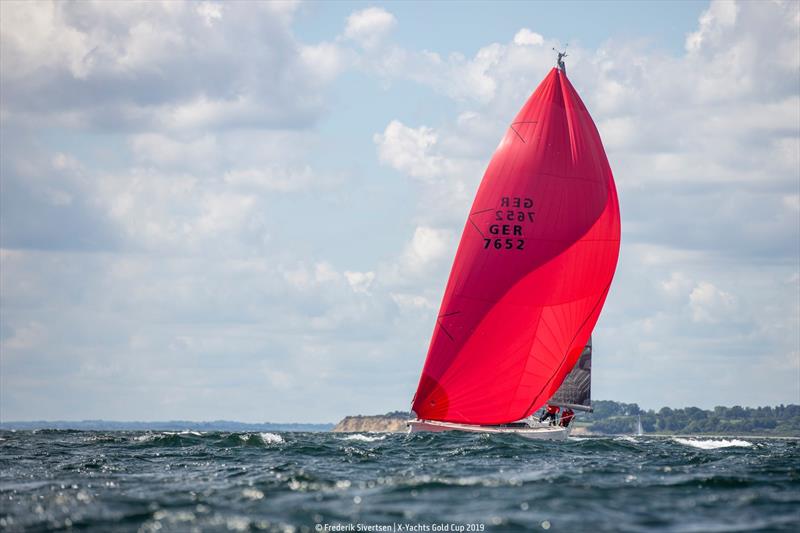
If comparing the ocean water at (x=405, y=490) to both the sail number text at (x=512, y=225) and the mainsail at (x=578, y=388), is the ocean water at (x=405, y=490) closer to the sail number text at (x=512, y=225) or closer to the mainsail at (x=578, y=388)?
the sail number text at (x=512, y=225)

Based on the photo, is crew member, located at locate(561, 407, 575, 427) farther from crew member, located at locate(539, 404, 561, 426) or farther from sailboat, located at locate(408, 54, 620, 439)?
sailboat, located at locate(408, 54, 620, 439)

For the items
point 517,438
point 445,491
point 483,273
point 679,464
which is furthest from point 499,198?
point 445,491

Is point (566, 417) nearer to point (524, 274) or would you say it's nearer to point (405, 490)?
point (524, 274)

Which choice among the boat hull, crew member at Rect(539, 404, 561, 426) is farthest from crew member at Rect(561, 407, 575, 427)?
the boat hull

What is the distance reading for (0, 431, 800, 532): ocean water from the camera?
2408cm

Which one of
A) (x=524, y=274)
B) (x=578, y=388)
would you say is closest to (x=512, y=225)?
(x=524, y=274)

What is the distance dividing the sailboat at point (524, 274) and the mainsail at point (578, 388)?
6.94 metres

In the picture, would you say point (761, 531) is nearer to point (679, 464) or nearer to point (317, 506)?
point (317, 506)

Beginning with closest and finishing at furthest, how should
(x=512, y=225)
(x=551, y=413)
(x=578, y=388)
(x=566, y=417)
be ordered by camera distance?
(x=512, y=225) < (x=566, y=417) < (x=551, y=413) < (x=578, y=388)

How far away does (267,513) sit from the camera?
25328 millimetres

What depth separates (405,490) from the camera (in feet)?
96.1

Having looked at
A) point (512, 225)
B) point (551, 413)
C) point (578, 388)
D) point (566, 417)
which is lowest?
point (566, 417)

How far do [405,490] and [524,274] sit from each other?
23619 mm

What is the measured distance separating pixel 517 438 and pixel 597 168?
13855mm
